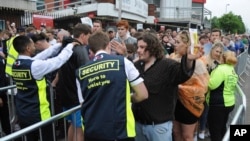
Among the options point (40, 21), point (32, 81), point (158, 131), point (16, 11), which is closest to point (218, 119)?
point (158, 131)

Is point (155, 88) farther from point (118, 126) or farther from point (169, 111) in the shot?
point (118, 126)

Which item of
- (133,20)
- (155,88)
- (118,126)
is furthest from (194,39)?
(133,20)

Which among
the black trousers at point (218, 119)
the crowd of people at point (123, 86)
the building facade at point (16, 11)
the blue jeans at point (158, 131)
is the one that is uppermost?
the building facade at point (16, 11)

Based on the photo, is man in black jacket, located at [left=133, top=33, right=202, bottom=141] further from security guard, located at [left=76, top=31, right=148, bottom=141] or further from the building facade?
the building facade

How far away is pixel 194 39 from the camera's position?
353 centimetres

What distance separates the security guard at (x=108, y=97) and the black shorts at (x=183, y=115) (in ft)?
5.13

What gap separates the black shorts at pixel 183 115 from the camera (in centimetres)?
451

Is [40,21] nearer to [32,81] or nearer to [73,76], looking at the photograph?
[73,76]

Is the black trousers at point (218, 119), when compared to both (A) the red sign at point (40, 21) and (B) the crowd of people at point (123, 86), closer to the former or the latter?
(B) the crowd of people at point (123, 86)

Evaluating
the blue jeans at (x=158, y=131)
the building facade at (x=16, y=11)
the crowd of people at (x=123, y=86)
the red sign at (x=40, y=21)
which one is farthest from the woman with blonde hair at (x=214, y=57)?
the building facade at (x=16, y=11)

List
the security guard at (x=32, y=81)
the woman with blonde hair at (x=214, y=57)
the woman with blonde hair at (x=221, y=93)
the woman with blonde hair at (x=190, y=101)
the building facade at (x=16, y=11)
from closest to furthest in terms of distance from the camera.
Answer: the security guard at (x=32, y=81) → the woman with blonde hair at (x=190, y=101) → the woman with blonde hair at (x=221, y=93) → the woman with blonde hair at (x=214, y=57) → the building facade at (x=16, y=11)

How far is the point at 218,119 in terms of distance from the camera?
5.12 metres

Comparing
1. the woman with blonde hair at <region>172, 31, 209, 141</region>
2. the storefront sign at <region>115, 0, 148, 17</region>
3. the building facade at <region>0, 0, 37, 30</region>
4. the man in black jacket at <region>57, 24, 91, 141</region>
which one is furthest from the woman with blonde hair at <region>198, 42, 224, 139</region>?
the storefront sign at <region>115, 0, 148, 17</region>

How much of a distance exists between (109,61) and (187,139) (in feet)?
6.72
